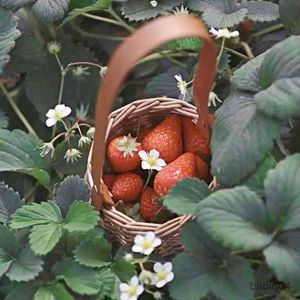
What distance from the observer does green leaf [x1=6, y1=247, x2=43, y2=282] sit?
0.96 m

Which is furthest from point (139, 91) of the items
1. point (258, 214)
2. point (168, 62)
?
point (258, 214)

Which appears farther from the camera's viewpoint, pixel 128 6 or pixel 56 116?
pixel 128 6

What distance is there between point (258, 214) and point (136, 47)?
250 mm

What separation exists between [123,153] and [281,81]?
254 mm

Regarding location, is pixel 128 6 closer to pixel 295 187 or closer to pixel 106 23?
pixel 106 23

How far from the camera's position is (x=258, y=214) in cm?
89

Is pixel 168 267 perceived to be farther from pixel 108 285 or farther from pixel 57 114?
pixel 57 114

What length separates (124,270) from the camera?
0.98m

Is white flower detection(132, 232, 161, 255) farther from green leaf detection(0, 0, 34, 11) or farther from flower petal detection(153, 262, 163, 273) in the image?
green leaf detection(0, 0, 34, 11)

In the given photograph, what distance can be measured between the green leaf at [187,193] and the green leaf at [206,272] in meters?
0.03

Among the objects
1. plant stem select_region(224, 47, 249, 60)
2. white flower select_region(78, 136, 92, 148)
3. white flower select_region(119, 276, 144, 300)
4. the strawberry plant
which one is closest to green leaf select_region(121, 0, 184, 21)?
the strawberry plant

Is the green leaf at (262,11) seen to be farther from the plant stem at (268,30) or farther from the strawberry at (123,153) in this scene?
the strawberry at (123,153)

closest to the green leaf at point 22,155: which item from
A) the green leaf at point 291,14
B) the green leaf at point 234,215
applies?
the green leaf at point 234,215

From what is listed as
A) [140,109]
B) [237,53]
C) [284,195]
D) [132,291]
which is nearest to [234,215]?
[284,195]
